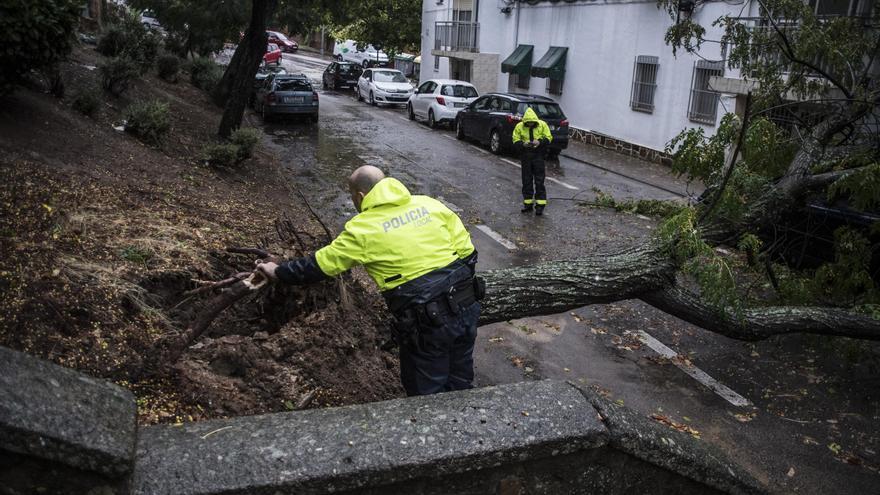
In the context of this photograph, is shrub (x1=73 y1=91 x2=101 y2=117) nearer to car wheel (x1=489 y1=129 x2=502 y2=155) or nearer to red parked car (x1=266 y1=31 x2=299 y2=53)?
car wheel (x1=489 y1=129 x2=502 y2=155)

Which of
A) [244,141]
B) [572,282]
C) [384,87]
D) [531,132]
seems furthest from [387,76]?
[572,282]

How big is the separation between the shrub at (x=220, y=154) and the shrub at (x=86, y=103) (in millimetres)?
1690

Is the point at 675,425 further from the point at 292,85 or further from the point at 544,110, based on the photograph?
the point at 292,85

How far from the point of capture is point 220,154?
1159cm

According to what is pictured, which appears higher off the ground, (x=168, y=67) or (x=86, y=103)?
Answer: (x=168, y=67)

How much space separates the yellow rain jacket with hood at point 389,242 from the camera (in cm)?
372

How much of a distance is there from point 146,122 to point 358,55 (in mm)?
37775

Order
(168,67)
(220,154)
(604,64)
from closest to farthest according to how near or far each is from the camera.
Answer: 1. (220,154)
2. (168,67)
3. (604,64)

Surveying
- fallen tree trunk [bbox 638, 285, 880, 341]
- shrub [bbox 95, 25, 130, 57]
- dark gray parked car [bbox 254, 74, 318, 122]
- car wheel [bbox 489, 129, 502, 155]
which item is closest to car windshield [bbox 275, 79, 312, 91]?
dark gray parked car [bbox 254, 74, 318, 122]

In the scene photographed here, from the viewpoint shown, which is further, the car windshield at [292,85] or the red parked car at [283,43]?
the red parked car at [283,43]

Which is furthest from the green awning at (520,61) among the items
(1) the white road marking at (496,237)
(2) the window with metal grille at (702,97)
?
(1) the white road marking at (496,237)

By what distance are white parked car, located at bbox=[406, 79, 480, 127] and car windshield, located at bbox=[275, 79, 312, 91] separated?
392 centimetres

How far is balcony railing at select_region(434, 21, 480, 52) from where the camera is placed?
29078 mm

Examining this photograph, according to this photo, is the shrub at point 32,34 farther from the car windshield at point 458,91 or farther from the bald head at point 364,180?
the car windshield at point 458,91
